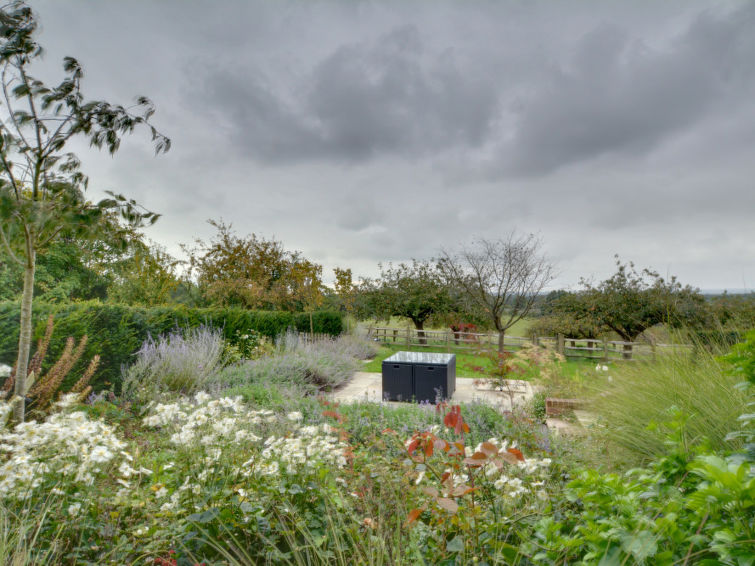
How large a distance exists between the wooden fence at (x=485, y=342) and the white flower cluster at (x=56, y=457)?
494 inches

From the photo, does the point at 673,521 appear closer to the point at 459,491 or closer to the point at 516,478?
the point at 459,491

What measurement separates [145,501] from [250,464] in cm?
48

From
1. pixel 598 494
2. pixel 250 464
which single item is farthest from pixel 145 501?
pixel 598 494

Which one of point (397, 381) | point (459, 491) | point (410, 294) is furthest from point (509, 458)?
point (410, 294)

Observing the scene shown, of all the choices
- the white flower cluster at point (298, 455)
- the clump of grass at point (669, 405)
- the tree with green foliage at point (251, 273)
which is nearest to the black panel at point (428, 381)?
the clump of grass at point (669, 405)

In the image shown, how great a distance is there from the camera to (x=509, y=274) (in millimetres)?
12508

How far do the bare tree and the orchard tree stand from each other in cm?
1038

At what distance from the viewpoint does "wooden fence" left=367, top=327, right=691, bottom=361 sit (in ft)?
46.6

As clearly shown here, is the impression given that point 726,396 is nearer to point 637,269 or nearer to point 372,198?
point 372,198

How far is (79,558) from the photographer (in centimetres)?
159

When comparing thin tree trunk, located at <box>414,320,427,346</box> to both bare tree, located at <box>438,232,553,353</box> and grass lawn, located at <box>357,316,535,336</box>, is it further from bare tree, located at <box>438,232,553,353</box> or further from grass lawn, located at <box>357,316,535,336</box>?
bare tree, located at <box>438,232,553,353</box>

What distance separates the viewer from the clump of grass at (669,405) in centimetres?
250

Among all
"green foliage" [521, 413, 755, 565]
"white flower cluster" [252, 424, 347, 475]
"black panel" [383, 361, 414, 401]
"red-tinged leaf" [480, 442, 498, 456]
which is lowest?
"black panel" [383, 361, 414, 401]

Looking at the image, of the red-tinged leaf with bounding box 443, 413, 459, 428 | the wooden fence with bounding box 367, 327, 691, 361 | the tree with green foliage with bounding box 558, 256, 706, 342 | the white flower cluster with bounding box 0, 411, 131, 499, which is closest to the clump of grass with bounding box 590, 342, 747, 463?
the red-tinged leaf with bounding box 443, 413, 459, 428
